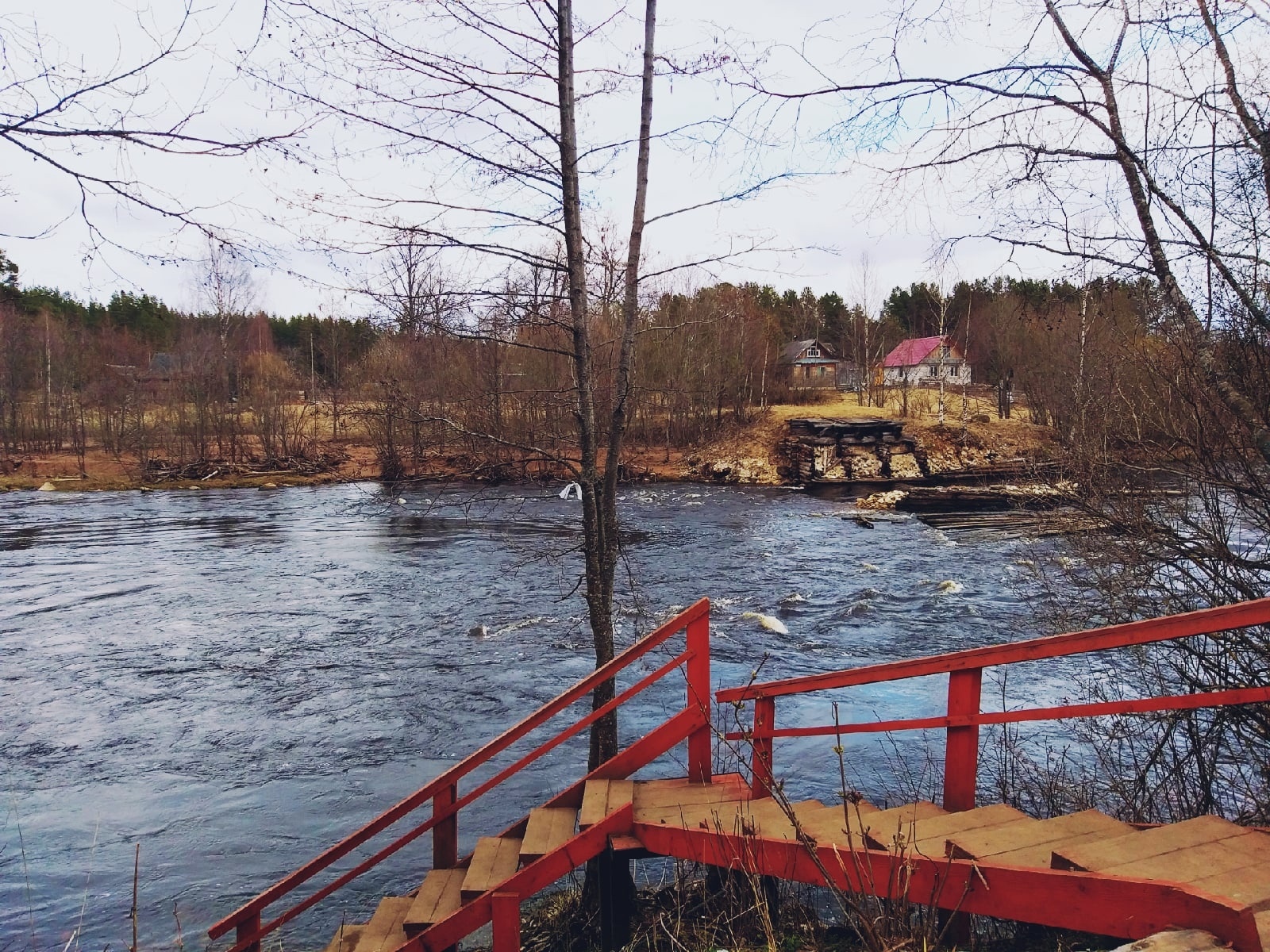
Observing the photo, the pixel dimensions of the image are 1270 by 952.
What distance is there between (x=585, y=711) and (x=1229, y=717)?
6738mm

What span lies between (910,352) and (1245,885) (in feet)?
183

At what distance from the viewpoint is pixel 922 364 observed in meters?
52.7

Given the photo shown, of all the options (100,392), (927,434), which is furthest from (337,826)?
(100,392)

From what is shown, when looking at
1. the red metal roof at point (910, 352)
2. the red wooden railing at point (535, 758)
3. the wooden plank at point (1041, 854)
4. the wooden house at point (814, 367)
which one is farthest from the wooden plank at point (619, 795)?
the red metal roof at point (910, 352)

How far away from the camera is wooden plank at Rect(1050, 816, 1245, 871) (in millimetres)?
3172

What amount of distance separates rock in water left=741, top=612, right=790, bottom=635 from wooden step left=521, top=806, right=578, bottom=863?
8.72 metres

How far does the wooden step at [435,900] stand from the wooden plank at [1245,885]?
3.47m

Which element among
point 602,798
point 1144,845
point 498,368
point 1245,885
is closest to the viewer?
point 1245,885

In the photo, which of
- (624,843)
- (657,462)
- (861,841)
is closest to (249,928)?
(624,843)

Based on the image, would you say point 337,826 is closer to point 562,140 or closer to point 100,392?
point 562,140

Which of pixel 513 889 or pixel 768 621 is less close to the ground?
pixel 513 889

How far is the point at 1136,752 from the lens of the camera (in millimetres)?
7555

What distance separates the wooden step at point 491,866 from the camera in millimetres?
4609

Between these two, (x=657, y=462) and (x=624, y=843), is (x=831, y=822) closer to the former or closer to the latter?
(x=624, y=843)
